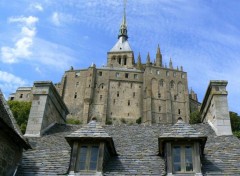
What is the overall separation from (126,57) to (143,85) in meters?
23.8

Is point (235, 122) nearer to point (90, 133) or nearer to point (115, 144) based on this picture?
point (115, 144)

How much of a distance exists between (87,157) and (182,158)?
100 inches

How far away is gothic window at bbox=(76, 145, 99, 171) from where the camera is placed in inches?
367

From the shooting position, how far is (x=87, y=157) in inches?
372

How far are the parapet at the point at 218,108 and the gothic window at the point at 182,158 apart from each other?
9.61ft

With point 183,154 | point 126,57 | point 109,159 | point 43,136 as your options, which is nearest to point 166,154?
point 183,154

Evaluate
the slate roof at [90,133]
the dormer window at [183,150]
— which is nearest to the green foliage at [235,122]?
the dormer window at [183,150]

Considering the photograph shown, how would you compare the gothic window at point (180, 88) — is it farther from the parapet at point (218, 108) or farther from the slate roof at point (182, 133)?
the slate roof at point (182, 133)

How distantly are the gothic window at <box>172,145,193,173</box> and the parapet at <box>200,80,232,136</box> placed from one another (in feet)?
9.61

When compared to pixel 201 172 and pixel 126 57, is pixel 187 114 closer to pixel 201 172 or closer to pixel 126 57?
pixel 126 57

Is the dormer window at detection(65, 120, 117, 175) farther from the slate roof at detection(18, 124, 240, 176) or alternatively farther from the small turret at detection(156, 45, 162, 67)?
the small turret at detection(156, 45, 162, 67)

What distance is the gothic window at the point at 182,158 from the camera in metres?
9.05

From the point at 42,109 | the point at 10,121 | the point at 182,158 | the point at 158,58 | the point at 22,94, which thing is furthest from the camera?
the point at 158,58

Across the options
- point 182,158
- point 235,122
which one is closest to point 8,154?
point 182,158
